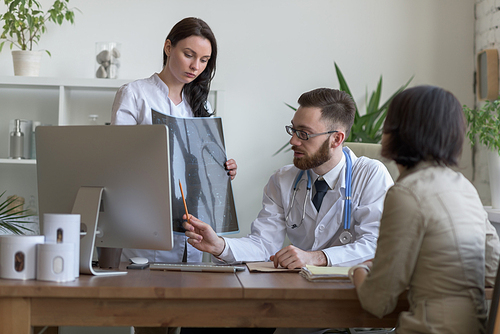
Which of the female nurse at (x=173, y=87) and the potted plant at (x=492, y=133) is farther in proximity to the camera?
the potted plant at (x=492, y=133)

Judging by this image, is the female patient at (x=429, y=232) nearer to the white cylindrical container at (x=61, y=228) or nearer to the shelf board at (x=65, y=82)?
the white cylindrical container at (x=61, y=228)

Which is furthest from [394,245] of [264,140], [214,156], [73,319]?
[264,140]

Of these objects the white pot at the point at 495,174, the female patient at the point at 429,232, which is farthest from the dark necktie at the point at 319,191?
the white pot at the point at 495,174

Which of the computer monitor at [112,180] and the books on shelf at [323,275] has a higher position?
the computer monitor at [112,180]

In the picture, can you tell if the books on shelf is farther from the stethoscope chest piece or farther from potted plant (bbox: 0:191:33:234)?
potted plant (bbox: 0:191:33:234)

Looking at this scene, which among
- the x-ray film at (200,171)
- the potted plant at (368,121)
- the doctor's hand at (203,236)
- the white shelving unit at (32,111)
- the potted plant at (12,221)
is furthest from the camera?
the white shelving unit at (32,111)

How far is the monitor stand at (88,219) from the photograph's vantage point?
57.9 inches

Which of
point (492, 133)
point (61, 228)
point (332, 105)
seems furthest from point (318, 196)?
point (492, 133)

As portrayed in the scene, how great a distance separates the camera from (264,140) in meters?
3.46

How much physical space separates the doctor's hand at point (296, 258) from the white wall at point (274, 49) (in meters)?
1.77

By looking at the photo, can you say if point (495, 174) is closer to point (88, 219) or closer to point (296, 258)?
point (296, 258)

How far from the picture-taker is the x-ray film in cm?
187

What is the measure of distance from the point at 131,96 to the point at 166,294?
3.68ft

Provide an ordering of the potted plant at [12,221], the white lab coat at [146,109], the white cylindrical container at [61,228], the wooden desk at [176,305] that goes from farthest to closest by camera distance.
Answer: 1. the potted plant at [12,221]
2. the white lab coat at [146,109]
3. the white cylindrical container at [61,228]
4. the wooden desk at [176,305]
